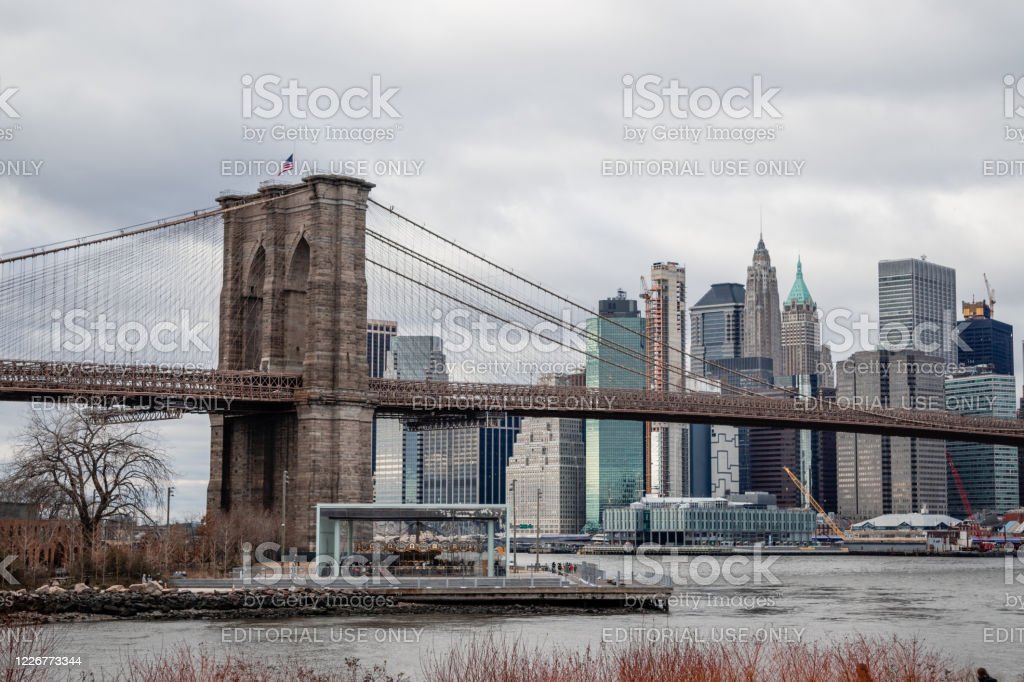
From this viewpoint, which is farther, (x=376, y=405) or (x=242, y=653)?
(x=376, y=405)

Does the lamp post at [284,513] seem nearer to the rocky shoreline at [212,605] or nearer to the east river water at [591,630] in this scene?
the rocky shoreline at [212,605]

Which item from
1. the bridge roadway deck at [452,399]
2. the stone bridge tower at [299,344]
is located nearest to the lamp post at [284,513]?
the stone bridge tower at [299,344]

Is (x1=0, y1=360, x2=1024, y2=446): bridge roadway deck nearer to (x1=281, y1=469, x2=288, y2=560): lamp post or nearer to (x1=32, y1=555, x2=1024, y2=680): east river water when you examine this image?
(x1=281, y1=469, x2=288, y2=560): lamp post

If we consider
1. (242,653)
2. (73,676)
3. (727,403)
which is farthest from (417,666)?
(727,403)

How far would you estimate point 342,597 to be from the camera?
199 ft

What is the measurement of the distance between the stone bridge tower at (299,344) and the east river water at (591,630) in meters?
19.3

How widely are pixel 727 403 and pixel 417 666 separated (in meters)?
52.7

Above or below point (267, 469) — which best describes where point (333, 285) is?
above

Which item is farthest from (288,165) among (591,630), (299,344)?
(591,630)

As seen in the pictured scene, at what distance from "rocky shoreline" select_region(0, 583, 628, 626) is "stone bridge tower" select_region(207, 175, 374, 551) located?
16443 mm

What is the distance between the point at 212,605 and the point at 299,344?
83.3 ft

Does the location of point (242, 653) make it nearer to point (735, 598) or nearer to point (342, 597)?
point (342, 597)

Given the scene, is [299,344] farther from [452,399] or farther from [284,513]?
[284,513]

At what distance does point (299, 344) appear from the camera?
81938 mm
